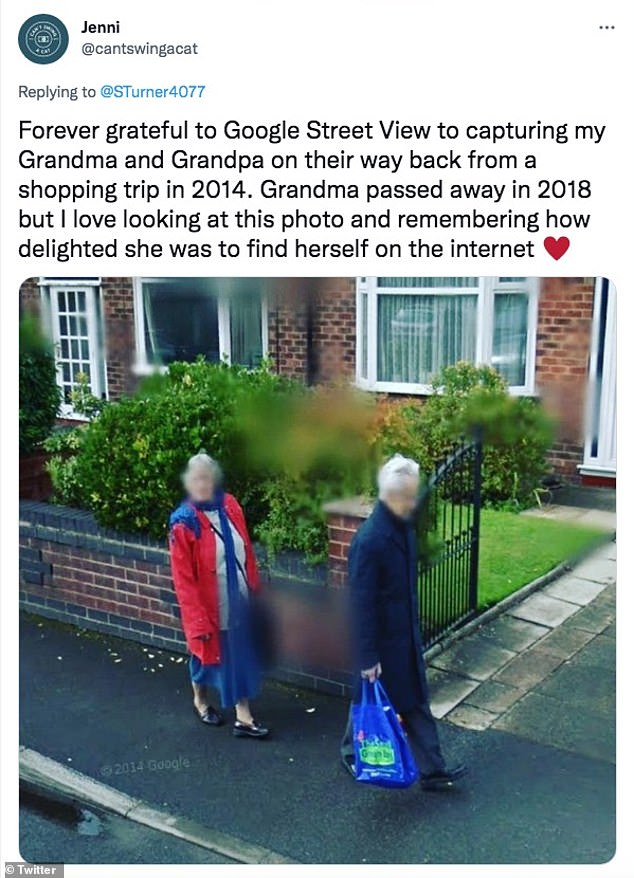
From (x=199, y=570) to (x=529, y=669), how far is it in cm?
173

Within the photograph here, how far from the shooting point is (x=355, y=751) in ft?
11.2

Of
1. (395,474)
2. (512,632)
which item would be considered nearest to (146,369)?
(395,474)

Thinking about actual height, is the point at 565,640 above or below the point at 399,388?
below

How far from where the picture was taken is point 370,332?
154 inches

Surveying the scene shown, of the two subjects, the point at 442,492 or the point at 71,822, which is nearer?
the point at 71,822

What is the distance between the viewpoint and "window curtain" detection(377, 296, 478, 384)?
378 cm

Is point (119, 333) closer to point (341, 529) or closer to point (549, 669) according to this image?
point (341, 529)

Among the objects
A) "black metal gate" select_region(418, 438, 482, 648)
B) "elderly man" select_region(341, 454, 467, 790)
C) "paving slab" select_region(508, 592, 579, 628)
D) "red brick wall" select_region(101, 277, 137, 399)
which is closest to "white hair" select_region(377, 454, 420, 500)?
"elderly man" select_region(341, 454, 467, 790)
